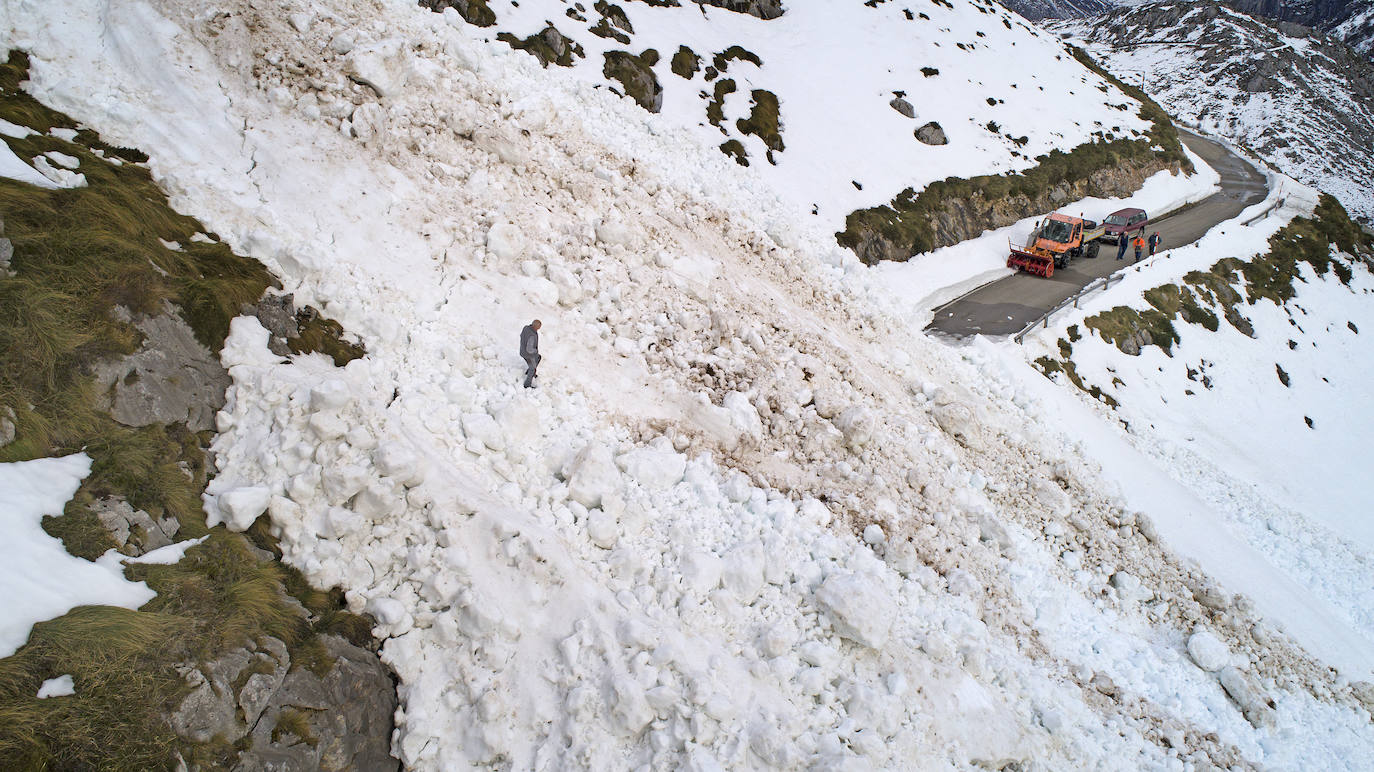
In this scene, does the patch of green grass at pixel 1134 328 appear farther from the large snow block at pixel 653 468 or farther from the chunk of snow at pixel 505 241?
the chunk of snow at pixel 505 241

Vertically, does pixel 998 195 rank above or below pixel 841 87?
below

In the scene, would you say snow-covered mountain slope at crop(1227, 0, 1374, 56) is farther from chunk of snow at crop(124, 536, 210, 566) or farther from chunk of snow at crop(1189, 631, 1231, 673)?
chunk of snow at crop(124, 536, 210, 566)

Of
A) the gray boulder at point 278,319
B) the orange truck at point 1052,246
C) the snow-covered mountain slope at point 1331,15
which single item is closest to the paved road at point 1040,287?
the orange truck at point 1052,246

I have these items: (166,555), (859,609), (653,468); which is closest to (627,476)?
(653,468)

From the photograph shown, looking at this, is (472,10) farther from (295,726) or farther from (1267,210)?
(1267,210)

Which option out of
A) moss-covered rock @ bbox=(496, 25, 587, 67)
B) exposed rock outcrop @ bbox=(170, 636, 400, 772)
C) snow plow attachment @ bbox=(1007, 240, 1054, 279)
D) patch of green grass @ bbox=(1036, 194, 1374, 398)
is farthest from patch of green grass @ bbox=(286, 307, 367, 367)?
snow plow attachment @ bbox=(1007, 240, 1054, 279)
